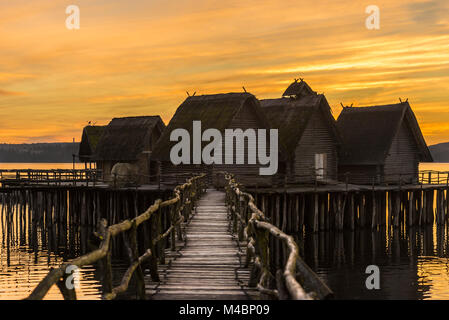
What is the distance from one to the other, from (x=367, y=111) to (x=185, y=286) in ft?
145

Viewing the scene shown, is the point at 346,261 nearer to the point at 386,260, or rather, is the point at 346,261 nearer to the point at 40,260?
the point at 386,260

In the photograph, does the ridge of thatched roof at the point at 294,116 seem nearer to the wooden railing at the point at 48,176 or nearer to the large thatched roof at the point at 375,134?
the large thatched roof at the point at 375,134

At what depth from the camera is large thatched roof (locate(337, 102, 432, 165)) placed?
48.0 meters

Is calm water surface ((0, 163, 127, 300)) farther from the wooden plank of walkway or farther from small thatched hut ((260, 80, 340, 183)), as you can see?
small thatched hut ((260, 80, 340, 183))

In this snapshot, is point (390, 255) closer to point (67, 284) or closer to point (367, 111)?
point (367, 111)

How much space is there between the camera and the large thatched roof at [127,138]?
5228cm

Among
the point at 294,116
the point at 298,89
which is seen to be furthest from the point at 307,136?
the point at 298,89

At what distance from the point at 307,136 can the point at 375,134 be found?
7188 millimetres

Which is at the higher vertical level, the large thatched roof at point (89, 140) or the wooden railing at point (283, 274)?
the large thatched roof at point (89, 140)

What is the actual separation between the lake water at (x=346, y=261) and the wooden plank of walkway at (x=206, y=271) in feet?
24.9

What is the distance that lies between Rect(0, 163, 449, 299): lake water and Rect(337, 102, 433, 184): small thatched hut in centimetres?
552

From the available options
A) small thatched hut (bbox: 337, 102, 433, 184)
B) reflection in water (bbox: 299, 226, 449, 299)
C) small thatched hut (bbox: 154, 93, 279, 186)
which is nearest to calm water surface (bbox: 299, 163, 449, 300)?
reflection in water (bbox: 299, 226, 449, 299)

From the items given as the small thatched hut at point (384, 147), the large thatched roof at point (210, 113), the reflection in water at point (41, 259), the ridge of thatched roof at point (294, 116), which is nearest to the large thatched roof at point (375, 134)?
the small thatched hut at point (384, 147)
